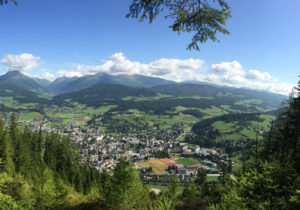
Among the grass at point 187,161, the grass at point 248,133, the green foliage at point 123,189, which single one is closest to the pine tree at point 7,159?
the green foliage at point 123,189

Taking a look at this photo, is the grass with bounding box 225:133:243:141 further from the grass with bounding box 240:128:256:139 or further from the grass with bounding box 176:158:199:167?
the grass with bounding box 176:158:199:167

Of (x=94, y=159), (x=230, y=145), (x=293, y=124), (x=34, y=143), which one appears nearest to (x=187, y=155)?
(x=230, y=145)

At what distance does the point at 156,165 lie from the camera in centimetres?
12250

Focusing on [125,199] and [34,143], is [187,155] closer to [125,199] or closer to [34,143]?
[34,143]

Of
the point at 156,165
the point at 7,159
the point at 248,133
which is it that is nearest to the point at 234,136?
the point at 248,133

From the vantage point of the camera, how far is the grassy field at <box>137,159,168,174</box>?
11325cm

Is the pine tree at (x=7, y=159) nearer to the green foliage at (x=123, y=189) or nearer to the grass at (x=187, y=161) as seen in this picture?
the green foliage at (x=123, y=189)

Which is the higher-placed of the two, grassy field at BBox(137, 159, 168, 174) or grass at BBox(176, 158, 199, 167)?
grassy field at BBox(137, 159, 168, 174)

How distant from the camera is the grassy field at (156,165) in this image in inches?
4459

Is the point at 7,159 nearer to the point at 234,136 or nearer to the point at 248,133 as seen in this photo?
the point at 234,136

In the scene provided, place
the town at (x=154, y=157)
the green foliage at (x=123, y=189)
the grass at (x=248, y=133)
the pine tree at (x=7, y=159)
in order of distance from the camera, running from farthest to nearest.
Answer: the grass at (x=248, y=133), the town at (x=154, y=157), the pine tree at (x=7, y=159), the green foliage at (x=123, y=189)

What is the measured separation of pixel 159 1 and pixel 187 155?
6229 inches

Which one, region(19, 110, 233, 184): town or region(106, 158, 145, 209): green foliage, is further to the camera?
region(19, 110, 233, 184): town

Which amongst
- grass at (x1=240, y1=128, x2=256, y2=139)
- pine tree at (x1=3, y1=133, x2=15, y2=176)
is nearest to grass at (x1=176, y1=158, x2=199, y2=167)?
grass at (x1=240, y1=128, x2=256, y2=139)
